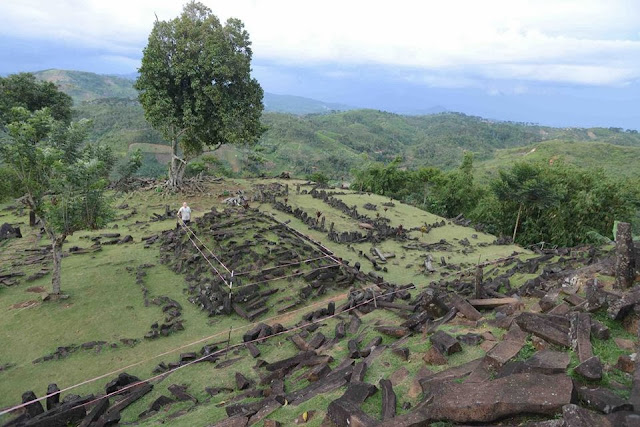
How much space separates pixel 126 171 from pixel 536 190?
97.0ft

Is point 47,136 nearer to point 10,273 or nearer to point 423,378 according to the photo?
point 10,273

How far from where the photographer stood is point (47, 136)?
12461 millimetres

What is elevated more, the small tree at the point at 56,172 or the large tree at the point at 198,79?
the large tree at the point at 198,79

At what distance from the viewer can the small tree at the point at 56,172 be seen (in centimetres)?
1156

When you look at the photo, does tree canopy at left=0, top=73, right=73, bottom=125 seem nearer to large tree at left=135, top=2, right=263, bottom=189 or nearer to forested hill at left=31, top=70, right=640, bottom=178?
forested hill at left=31, top=70, right=640, bottom=178

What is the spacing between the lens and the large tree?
2278 centimetres

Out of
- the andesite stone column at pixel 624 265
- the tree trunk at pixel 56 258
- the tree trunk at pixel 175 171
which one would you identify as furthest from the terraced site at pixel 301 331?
the tree trunk at pixel 175 171

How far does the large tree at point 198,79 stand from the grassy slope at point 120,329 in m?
8.36

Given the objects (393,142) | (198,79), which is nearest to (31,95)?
(198,79)

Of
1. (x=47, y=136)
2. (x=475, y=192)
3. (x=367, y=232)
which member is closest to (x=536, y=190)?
(x=367, y=232)

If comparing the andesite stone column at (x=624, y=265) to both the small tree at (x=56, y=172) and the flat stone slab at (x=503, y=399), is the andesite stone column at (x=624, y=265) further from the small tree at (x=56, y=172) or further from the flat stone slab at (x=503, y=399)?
the small tree at (x=56, y=172)

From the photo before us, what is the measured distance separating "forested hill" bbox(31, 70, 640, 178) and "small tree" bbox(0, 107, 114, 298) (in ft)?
92.1

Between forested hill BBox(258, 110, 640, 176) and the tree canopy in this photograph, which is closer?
the tree canopy

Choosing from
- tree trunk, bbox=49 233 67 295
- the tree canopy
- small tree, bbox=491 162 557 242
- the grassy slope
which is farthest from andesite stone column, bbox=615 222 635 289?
the tree canopy
